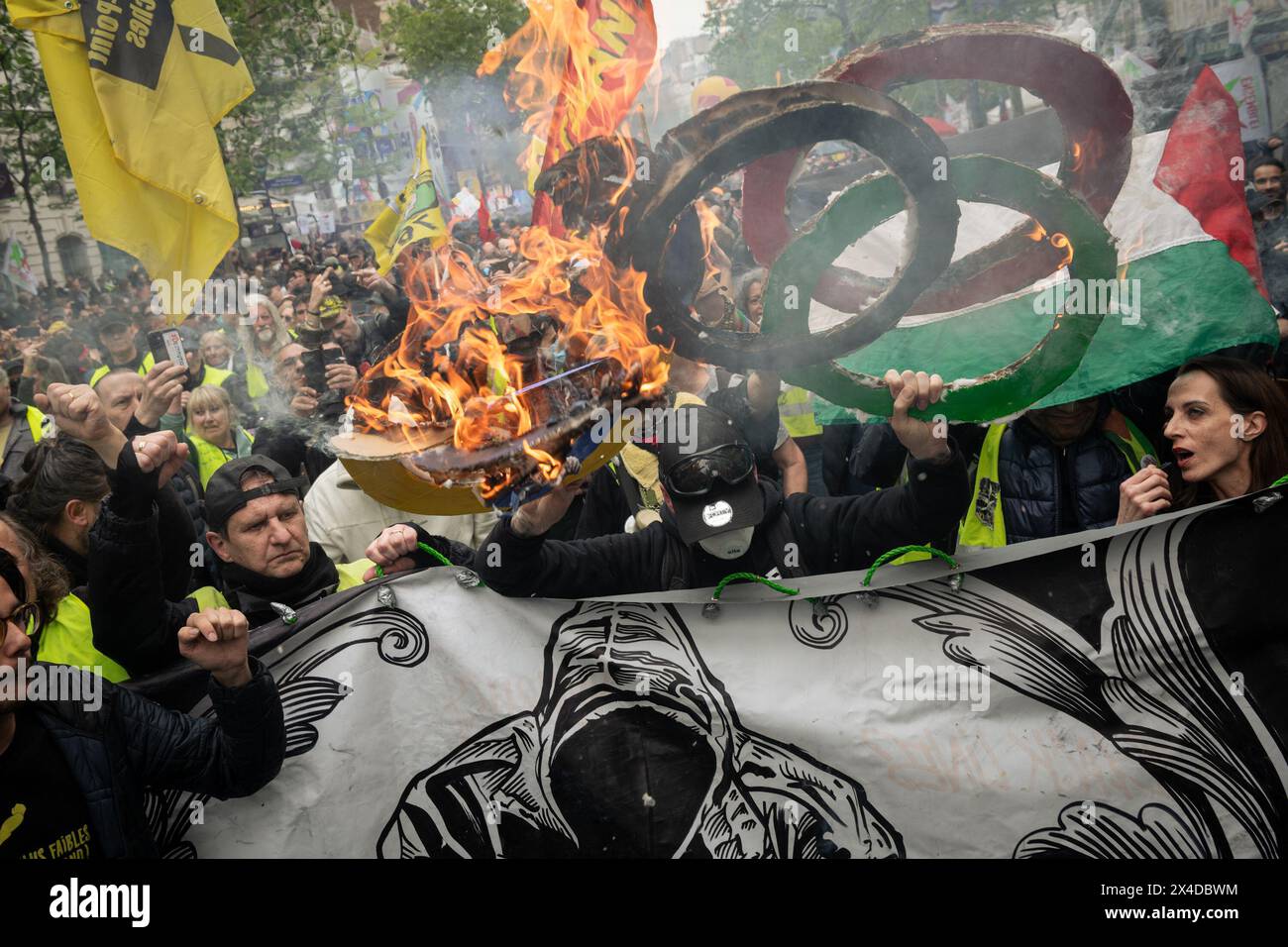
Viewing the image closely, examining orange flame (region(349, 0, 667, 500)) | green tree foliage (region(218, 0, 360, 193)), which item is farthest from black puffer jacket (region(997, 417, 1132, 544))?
green tree foliage (region(218, 0, 360, 193))

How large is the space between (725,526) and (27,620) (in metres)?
2.08

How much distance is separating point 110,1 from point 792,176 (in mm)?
3105

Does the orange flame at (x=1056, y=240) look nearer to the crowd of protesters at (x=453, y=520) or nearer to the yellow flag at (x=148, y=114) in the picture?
the crowd of protesters at (x=453, y=520)

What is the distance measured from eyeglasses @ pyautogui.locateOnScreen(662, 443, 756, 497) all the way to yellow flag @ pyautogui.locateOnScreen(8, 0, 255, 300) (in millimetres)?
2466

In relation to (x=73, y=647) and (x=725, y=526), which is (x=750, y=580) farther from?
(x=73, y=647)

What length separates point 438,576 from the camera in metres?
3.15

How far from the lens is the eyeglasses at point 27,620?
2516mm

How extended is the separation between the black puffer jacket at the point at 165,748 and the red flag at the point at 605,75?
1882 mm

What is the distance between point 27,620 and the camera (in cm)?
275

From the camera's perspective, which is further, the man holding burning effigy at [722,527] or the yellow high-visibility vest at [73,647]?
the man holding burning effigy at [722,527]

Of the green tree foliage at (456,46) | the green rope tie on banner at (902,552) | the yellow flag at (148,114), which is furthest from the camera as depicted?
the green tree foliage at (456,46)

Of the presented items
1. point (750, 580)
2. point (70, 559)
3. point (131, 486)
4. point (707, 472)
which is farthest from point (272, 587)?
point (750, 580)

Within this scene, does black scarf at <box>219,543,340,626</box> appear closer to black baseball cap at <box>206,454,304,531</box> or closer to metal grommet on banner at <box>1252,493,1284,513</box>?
black baseball cap at <box>206,454,304,531</box>

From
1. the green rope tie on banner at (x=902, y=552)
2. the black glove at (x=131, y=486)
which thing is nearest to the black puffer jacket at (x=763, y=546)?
the green rope tie on banner at (x=902, y=552)
